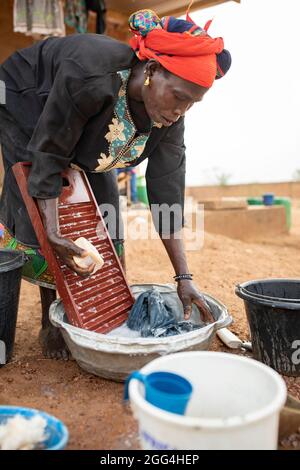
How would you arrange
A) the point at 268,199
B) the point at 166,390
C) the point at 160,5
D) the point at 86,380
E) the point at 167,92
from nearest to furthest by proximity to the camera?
the point at 166,390, the point at 167,92, the point at 86,380, the point at 160,5, the point at 268,199

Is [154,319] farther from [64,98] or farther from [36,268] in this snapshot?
[64,98]

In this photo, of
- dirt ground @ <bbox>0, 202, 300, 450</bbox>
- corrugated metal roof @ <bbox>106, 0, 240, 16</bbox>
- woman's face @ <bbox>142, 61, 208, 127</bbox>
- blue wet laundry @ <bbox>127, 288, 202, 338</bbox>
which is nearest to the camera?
dirt ground @ <bbox>0, 202, 300, 450</bbox>

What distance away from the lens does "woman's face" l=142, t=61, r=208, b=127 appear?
193 cm

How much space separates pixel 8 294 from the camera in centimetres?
233

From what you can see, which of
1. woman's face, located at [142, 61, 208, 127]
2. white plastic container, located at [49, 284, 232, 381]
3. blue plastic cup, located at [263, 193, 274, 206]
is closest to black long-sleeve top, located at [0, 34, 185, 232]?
woman's face, located at [142, 61, 208, 127]

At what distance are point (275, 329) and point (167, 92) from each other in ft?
3.96

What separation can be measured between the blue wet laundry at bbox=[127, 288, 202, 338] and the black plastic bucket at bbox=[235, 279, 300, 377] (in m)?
0.30

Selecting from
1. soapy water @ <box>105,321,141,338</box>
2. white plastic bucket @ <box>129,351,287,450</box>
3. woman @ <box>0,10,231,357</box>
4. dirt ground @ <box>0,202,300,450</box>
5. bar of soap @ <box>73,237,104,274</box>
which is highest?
woman @ <box>0,10,231,357</box>

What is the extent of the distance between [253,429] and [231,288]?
2905 mm

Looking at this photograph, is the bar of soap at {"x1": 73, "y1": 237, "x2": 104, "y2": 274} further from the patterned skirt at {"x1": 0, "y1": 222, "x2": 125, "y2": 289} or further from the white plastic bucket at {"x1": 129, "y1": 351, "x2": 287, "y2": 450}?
the white plastic bucket at {"x1": 129, "y1": 351, "x2": 287, "y2": 450}

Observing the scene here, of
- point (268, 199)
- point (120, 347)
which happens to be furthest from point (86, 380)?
point (268, 199)

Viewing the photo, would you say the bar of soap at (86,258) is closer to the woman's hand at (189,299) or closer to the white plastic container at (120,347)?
the white plastic container at (120,347)

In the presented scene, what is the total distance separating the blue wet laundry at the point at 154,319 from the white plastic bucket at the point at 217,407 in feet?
2.66
